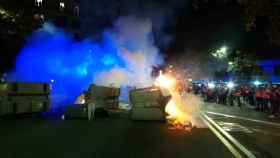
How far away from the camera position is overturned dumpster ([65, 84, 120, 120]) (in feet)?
63.8

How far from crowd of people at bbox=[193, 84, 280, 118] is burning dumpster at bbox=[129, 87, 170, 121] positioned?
6351 millimetres

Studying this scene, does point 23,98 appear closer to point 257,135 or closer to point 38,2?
point 257,135

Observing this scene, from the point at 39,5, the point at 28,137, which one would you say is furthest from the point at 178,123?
the point at 39,5

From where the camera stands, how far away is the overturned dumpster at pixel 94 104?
19438 mm

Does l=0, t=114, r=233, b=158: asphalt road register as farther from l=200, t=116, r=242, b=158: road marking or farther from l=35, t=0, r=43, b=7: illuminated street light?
l=35, t=0, r=43, b=7: illuminated street light

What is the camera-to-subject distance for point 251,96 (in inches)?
1174

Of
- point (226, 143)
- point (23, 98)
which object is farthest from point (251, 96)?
point (226, 143)

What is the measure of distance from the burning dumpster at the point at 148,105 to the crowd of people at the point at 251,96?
20.8 feet

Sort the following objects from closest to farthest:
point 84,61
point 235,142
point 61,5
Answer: point 235,142 < point 84,61 < point 61,5

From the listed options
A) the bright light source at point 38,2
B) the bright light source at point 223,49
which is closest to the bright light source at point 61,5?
the bright light source at point 38,2

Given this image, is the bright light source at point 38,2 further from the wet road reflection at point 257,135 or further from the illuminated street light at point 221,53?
the wet road reflection at point 257,135

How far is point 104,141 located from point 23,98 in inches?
352

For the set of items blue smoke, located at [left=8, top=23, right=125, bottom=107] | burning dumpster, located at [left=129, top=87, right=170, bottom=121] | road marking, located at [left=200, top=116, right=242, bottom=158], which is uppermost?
blue smoke, located at [left=8, top=23, right=125, bottom=107]

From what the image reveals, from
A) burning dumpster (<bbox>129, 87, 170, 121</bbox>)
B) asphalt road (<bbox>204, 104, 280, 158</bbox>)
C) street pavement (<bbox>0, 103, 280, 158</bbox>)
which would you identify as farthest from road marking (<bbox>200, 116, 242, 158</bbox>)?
burning dumpster (<bbox>129, 87, 170, 121</bbox>)
